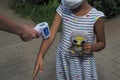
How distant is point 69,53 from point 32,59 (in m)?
2.14

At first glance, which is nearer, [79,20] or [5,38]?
[79,20]

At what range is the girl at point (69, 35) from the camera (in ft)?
9.43

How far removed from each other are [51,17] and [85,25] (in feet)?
12.9

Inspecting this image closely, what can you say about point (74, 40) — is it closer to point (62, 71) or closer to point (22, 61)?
point (62, 71)

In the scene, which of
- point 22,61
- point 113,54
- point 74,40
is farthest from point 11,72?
point 74,40

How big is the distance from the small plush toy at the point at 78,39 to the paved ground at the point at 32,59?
64.8 inches

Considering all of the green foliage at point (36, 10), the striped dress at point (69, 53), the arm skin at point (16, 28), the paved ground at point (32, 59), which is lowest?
the green foliage at point (36, 10)

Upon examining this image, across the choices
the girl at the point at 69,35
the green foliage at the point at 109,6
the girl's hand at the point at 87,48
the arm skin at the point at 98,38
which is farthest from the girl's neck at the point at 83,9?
the green foliage at the point at 109,6

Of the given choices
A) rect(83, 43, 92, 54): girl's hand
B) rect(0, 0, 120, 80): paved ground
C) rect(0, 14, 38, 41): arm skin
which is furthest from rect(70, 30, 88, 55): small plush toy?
rect(0, 0, 120, 80): paved ground

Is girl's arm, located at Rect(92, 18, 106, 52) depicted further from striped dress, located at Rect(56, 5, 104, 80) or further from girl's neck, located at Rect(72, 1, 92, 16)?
girl's neck, located at Rect(72, 1, 92, 16)

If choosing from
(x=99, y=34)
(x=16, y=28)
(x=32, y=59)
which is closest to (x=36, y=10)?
(x=32, y=59)

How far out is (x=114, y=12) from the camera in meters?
6.54

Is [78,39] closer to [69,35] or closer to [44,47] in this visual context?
[69,35]

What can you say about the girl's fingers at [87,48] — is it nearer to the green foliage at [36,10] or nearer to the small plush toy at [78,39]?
the small plush toy at [78,39]
